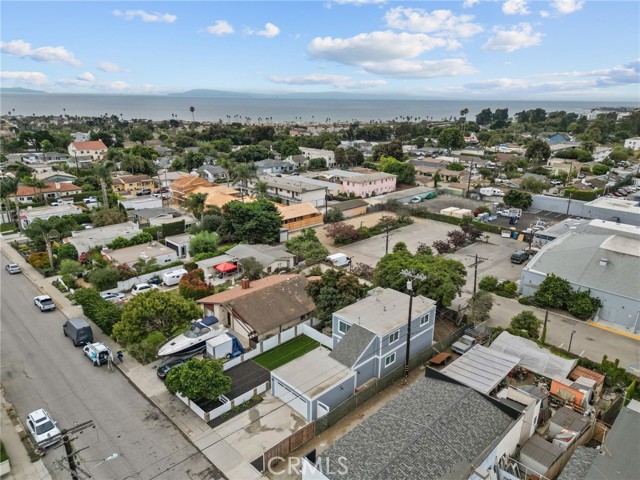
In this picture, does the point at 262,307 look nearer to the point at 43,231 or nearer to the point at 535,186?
the point at 43,231

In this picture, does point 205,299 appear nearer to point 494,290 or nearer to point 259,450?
point 259,450

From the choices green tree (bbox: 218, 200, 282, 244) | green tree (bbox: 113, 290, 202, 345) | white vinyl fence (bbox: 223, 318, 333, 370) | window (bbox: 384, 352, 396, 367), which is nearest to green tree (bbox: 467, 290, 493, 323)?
window (bbox: 384, 352, 396, 367)

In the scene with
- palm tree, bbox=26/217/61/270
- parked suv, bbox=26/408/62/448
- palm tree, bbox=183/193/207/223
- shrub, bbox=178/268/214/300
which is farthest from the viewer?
palm tree, bbox=183/193/207/223

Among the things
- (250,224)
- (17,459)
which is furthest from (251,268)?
(17,459)

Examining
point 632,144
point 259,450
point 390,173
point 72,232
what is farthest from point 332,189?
point 632,144

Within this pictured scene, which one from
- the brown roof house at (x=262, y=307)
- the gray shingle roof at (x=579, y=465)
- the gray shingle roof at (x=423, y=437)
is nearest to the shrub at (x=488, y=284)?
the brown roof house at (x=262, y=307)

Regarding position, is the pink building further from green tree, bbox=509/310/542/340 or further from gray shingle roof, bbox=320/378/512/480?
gray shingle roof, bbox=320/378/512/480

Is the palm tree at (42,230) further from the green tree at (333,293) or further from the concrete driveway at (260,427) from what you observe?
the concrete driveway at (260,427)
